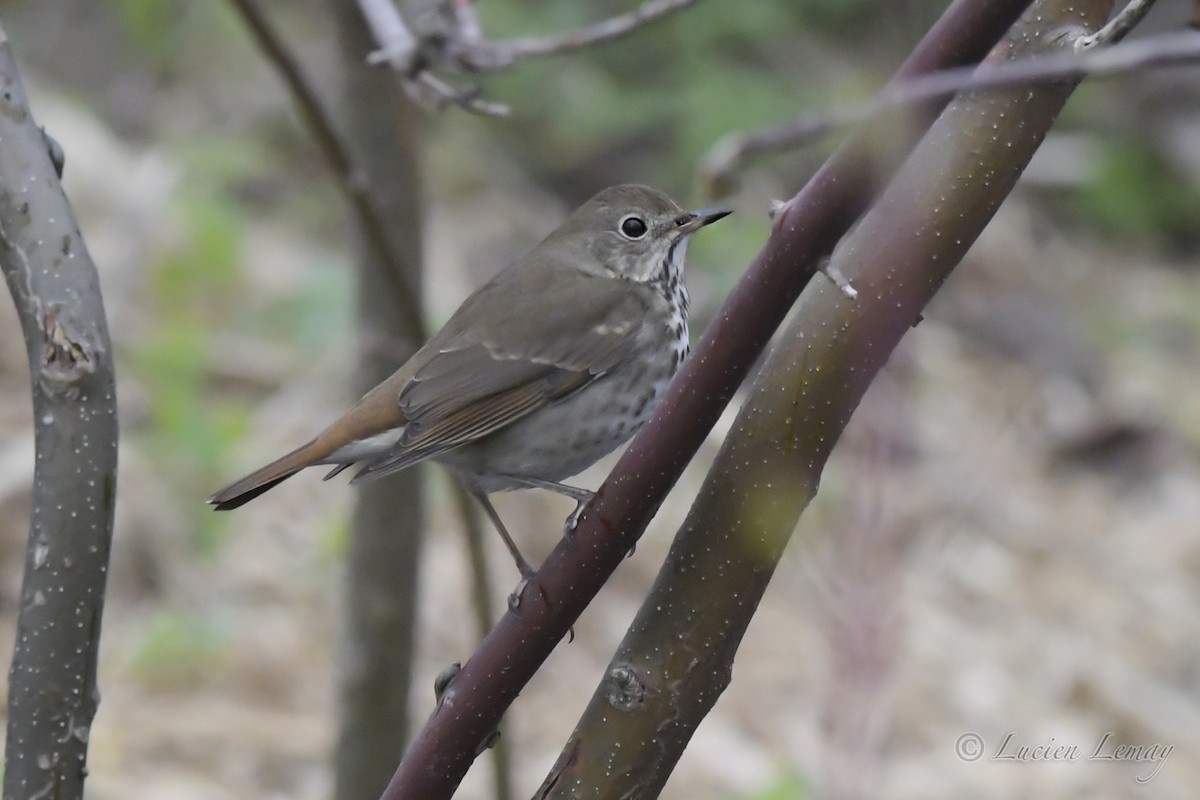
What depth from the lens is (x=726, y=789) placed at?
3.76 meters

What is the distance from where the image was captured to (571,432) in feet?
8.23

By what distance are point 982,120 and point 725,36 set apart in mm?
4869

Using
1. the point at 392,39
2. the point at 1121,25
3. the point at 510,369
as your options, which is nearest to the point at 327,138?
the point at 392,39

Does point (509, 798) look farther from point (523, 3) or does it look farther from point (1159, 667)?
point (523, 3)

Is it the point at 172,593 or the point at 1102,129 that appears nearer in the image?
the point at 172,593

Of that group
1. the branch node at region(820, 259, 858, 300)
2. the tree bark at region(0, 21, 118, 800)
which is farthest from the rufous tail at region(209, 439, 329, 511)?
the branch node at region(820, 259, 858, 300)

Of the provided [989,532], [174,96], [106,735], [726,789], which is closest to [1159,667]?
[989,532]

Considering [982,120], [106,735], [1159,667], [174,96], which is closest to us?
[982,120]

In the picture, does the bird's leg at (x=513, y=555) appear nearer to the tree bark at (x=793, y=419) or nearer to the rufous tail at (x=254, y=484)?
the tree bark at (x=793, y=419)

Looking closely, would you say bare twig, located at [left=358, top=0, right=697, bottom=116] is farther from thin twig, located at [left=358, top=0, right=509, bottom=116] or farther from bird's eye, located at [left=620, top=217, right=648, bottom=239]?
bird's eye, located at [left=620, top=217, right=648, bottom=239]

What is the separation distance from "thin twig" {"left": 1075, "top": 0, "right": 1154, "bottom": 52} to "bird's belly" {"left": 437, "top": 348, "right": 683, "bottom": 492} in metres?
1.24

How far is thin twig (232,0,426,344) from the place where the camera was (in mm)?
2229

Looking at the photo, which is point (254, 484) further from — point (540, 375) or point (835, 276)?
point (835, 276)

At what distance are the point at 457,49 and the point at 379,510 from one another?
1001 mm
